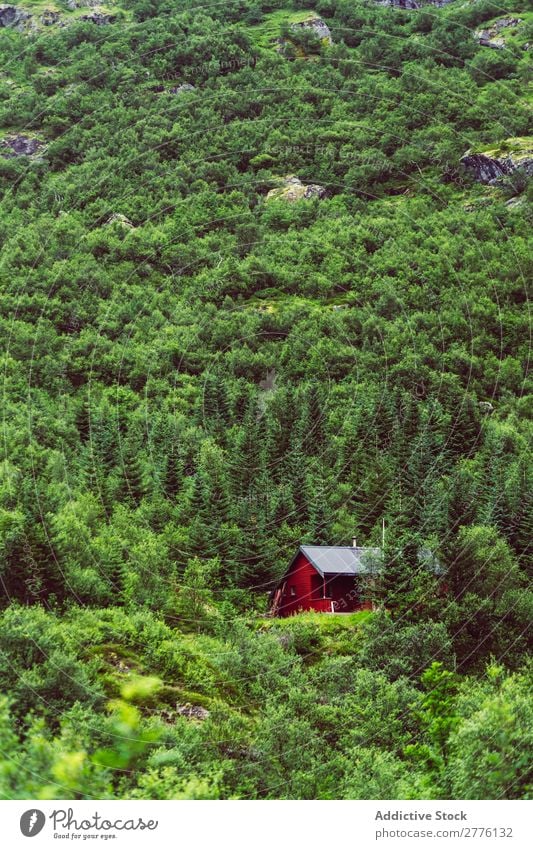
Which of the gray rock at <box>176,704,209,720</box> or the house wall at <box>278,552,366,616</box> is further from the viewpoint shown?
the house wall at <box>278,552,366,616</box>

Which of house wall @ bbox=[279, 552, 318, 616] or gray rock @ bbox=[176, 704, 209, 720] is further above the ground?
gray rock @ bbox=[176, 704, 209, 720]

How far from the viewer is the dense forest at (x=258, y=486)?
109 feet

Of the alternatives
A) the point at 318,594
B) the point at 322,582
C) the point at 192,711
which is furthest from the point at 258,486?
the point at 192,711

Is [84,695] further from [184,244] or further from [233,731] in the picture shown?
[184,244]

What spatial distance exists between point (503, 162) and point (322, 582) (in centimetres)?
15265

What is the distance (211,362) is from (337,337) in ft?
71.5

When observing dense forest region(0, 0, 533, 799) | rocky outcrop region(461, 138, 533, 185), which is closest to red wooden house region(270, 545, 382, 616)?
dense forest region(0, 0, 533, 799)

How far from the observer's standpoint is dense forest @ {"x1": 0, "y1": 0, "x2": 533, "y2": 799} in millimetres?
33344

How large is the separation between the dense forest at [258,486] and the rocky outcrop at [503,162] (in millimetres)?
640

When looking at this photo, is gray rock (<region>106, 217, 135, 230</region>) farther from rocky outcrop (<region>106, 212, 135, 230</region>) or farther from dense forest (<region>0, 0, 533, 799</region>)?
dense forest (<region>0, 0, 533, 799</region>)

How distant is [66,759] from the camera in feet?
82.2

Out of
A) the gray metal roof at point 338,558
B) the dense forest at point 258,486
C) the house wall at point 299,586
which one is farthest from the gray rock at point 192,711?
the house wall at point 299,586
